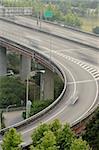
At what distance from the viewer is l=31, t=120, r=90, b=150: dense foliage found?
24.8 metres

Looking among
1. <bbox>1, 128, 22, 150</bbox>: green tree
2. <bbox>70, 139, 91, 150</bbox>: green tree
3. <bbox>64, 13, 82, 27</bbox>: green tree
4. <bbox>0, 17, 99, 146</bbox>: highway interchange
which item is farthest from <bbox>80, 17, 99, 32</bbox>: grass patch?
<bbox>70, 139, 91, 150</bbox>: green tree

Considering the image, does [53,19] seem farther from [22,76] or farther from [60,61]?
[60,61]

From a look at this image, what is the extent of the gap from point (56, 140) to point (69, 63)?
1196 inches

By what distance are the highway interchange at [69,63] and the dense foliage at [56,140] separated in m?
4.35

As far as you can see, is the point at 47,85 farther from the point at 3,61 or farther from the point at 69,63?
the point at 3,61

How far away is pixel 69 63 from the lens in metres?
56.1

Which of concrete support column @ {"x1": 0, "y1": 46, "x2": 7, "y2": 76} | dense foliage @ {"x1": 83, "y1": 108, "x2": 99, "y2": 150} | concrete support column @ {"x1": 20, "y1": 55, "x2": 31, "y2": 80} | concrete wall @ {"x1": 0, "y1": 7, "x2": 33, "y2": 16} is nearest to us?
dense foliage @ {"x1": 83, "y1": 108, "x2": 99, "y2": 150}

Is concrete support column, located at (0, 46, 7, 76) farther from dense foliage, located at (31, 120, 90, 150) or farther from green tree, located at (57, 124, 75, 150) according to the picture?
green tree, located at (57, 124, 75, 150)

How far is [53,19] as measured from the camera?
11425 centimetres

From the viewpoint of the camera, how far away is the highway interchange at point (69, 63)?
37.2 m

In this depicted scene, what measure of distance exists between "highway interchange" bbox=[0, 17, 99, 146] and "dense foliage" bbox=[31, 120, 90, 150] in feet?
14.3

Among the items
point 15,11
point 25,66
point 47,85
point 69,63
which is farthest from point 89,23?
point 69,63

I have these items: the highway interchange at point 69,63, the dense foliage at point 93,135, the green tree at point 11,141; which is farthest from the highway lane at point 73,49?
the green tree at point 11,141

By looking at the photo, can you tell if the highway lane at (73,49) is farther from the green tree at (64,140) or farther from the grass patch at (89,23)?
the green tree at (64,140)
